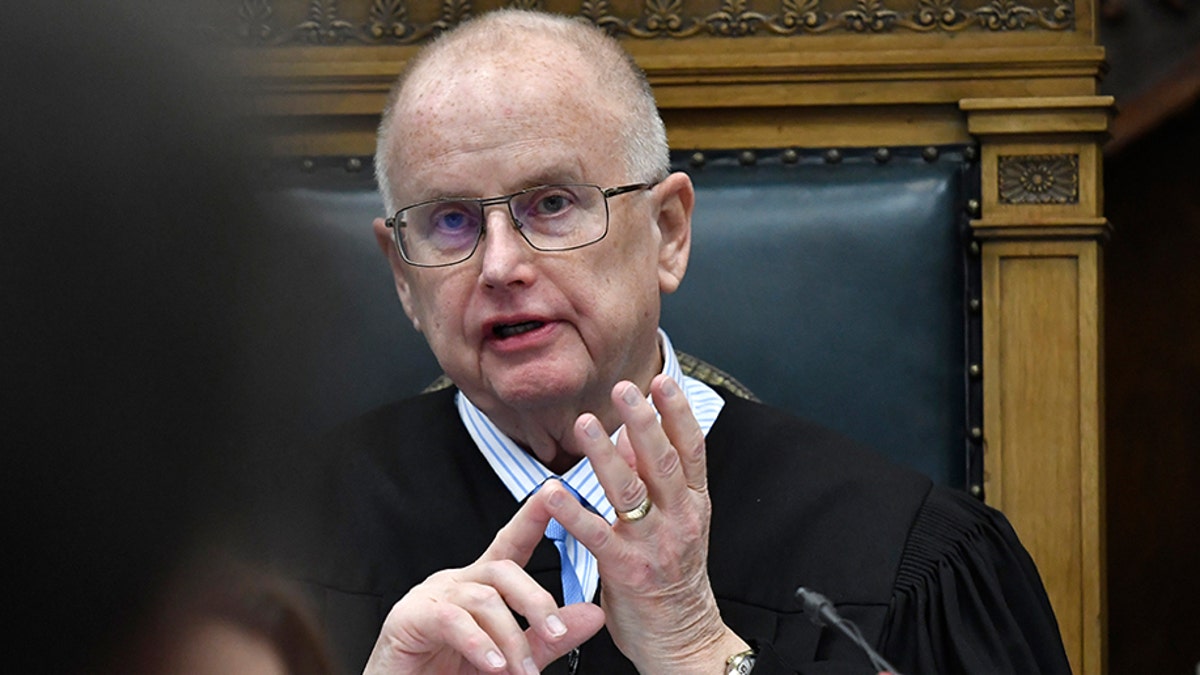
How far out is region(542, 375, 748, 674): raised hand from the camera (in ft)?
4.36

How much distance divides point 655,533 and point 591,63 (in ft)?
2.15

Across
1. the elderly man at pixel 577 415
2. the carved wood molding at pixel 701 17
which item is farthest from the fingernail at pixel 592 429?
the carved wood molding at pixel 701 17

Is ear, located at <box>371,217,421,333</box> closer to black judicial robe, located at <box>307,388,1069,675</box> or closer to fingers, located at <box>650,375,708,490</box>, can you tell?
black judicial robe, located at <box>307,388,1069,675</box>

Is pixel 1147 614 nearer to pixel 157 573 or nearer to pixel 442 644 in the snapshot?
pixel 442 644

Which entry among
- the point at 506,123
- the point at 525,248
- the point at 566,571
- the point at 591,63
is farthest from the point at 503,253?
the point at 566,571

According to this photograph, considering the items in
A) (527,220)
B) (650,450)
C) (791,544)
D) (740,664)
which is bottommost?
(740,664)

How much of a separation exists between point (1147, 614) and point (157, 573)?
2682 mm

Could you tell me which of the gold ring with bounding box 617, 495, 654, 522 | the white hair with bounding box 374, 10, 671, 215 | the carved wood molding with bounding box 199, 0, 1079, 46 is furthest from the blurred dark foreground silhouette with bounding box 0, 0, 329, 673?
the carved wood molding with bounding box 199, 0, 1079, 46

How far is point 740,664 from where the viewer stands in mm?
1479

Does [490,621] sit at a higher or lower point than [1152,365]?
lower

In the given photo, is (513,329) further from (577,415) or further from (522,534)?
(522,534)

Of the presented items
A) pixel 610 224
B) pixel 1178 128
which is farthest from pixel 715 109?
pixel 1178 128

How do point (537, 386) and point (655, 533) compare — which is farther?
point (537, 386)

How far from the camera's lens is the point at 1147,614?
2.72 m
